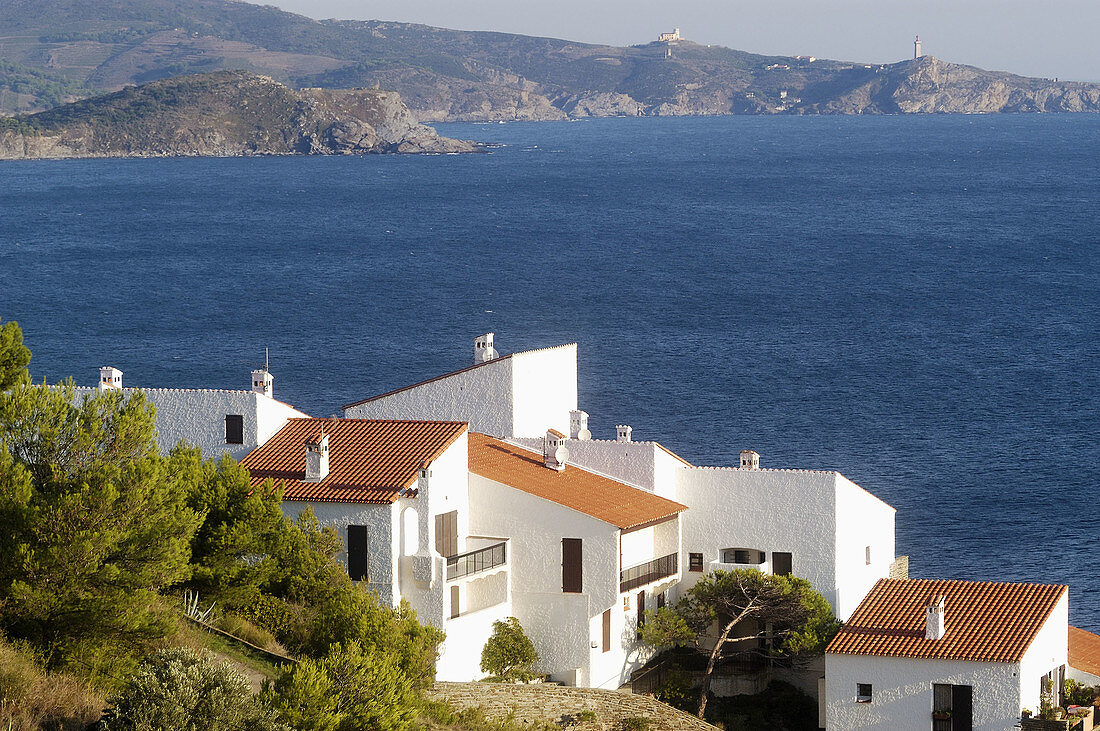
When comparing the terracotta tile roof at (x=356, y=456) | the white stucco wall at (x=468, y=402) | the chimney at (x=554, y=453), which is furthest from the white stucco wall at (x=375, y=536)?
the white stucco wall at (x=468, y=402)

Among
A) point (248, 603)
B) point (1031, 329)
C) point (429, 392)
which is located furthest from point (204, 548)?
point (1031, 329)

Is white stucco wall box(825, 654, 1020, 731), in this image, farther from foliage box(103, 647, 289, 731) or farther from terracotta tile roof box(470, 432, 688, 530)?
foliage box(103, 647, 289, 731)

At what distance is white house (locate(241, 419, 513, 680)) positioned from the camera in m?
35.3

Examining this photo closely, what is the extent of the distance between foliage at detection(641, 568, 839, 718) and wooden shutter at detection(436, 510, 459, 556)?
18.6 feet

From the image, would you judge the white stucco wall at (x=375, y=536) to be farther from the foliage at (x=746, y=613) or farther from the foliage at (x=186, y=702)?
the foliage at (x=186, y=702)

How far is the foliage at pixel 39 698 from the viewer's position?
2181 cm

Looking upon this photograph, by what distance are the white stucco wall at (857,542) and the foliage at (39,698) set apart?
2273 cm

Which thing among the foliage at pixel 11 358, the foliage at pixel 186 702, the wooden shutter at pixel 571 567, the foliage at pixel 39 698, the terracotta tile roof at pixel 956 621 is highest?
the foliage at pixel 11 358

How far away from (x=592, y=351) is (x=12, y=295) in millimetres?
52851

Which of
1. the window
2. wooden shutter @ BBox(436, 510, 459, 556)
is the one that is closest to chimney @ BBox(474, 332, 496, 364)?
the window

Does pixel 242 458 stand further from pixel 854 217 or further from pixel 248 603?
pixel 854 217

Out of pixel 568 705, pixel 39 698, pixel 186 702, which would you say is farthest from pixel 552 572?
pixel 186 702

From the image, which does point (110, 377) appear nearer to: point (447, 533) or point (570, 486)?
point (447, 533)

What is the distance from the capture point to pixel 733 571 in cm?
3956
